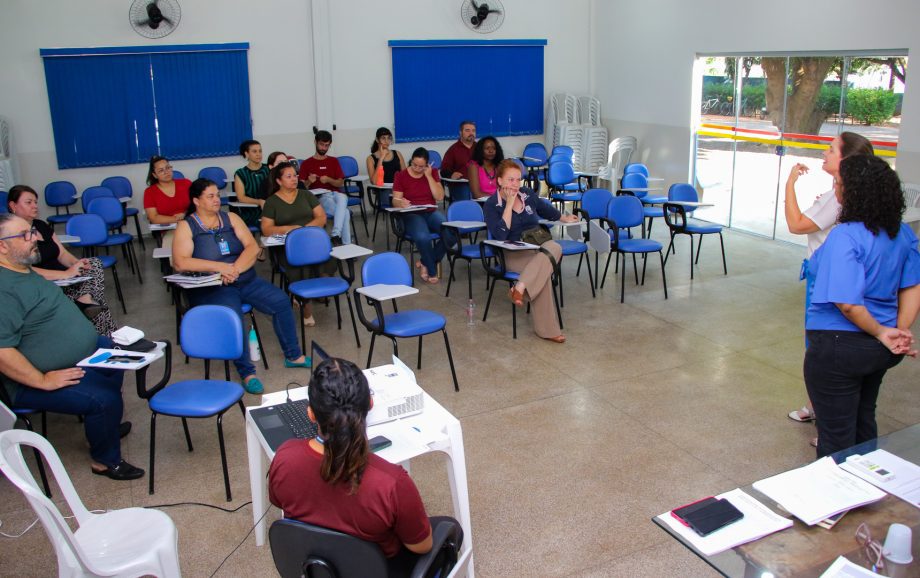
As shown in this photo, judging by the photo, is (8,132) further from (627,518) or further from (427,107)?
(627,518)

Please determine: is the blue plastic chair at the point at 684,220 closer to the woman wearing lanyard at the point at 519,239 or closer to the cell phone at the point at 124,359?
the woman wearing lanyard at the point at 519,239

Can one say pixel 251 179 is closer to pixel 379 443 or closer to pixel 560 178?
pixel 560 178

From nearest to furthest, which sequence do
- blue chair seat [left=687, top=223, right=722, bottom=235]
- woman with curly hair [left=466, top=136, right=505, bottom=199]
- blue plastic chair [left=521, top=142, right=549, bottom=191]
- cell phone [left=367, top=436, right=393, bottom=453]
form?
1. cell phone [left=367, top=436, right=393, bottom=453]
2. blue chair seat [left=687, top=223, right=722, bottom=235]
3. woman with curly hair [left=466, top=136, right=505, bottom=199]
4. blue plastic chair [left=521, top=142, right=549, bottom=191]

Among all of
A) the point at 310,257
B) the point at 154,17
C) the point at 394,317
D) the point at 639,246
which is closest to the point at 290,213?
the point at 310,257

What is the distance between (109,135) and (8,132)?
112 centimetres

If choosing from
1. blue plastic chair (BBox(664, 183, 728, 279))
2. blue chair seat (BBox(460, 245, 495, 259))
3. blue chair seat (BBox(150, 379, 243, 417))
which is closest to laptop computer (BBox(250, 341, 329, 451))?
blue chair seat (BBox(150, 379, 243, 417))

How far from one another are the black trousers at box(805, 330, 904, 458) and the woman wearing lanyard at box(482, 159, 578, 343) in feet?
8.76

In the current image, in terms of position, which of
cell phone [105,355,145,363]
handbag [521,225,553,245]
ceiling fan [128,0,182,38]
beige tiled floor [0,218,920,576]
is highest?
ceiling fan [128,0,182,38]

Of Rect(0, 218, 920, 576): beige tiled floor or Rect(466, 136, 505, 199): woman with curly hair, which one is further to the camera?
Rect(466, 136, 505, 199): woman with curly hair

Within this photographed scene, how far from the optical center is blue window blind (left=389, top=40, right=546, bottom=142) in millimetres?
11242

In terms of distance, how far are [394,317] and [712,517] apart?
310 cm

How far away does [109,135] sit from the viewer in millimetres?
9789

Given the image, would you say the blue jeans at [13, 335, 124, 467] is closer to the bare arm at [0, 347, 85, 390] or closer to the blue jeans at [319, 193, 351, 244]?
the bare arm at [0, 347, 85, 390]

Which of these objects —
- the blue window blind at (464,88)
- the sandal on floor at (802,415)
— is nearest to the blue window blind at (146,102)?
the blue window blind at (464,88)
